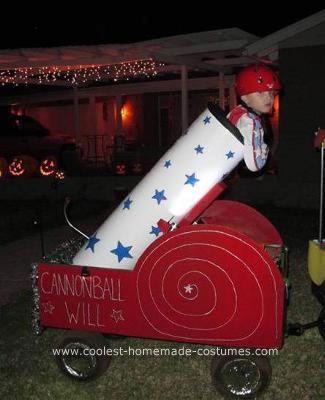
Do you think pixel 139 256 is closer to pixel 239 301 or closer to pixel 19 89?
pixel 239 301

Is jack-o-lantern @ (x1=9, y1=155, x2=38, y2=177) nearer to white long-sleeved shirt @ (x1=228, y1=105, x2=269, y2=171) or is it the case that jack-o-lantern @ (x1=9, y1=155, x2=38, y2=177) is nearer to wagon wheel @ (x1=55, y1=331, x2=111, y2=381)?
wagon wheel @ (x1=55, y1=331, x2=111, y2=381)

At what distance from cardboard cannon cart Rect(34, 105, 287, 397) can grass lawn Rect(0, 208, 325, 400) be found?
0.18m

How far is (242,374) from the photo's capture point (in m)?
3.86

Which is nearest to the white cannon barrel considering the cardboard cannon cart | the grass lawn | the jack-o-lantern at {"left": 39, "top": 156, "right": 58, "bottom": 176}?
the cardboard cannon cart

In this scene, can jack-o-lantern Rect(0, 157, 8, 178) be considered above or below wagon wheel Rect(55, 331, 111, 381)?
below

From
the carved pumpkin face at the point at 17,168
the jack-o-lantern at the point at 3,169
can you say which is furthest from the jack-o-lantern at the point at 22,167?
the jack-o-lantern at the point at 3,169

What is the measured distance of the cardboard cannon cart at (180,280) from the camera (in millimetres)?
3359

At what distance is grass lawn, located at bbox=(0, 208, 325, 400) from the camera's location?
395cm

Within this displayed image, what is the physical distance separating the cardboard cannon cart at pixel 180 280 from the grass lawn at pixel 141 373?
184mm

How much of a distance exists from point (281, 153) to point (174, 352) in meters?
7.72

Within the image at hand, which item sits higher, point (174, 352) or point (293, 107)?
point (293, 107)

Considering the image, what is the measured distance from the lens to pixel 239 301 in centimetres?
338

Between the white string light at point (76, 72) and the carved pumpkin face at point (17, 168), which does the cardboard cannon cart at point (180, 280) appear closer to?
the white string light at point (76, 72)

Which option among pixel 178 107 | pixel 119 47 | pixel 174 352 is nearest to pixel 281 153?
pixel 119 47
